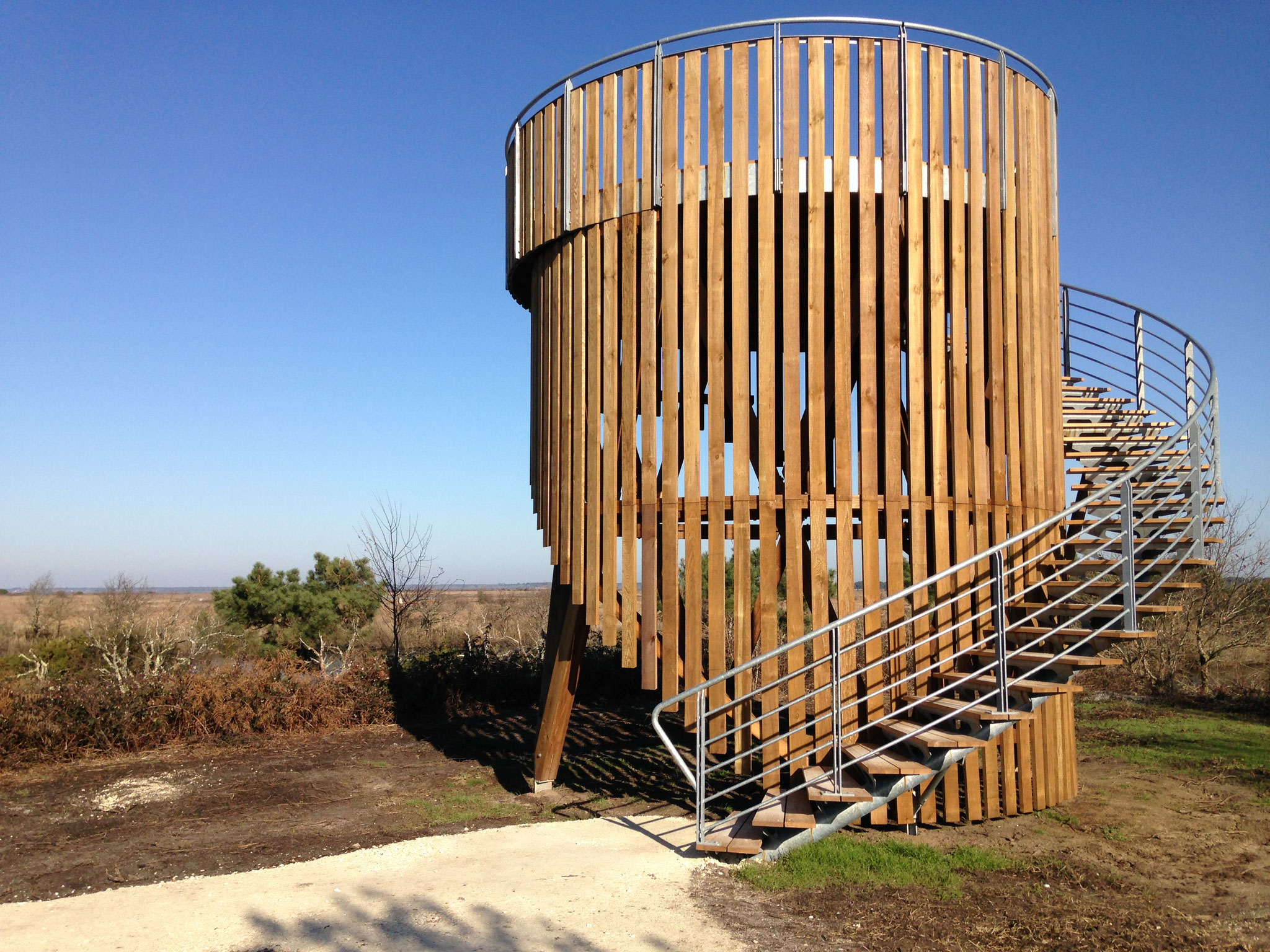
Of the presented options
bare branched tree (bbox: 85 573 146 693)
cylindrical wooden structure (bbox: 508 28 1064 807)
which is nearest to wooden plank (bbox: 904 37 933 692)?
cylindrical wooden structure (bbox: 508 28 1064 807)

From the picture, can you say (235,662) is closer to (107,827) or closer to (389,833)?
(107,827)

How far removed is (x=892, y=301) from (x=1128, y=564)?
2.59 m

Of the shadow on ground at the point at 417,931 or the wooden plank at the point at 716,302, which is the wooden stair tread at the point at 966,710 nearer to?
the wooden plank at the point at 716,302

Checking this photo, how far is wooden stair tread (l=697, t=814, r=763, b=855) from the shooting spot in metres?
6.13

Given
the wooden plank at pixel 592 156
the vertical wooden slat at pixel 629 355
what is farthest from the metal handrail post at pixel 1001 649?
the wooden plank at pixel 592 156

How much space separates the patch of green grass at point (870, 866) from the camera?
5844 mm

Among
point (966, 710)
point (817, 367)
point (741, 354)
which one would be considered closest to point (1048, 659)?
point (966, 710)

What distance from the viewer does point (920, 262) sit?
290 inches

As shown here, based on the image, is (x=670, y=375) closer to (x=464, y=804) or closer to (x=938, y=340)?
(x=938, y=340)

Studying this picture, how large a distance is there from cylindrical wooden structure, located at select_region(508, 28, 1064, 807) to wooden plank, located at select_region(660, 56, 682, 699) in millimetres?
18

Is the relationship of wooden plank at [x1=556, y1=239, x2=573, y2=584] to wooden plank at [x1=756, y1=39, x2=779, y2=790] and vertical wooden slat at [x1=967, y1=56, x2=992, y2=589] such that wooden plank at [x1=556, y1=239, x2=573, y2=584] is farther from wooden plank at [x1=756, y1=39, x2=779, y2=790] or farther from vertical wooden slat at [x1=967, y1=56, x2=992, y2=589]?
vertical wooden slat at [x1=967, y1=56, x2=992, y2=589]

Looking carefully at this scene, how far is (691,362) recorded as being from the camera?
7.47m

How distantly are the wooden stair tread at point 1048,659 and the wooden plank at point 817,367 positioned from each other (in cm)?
117

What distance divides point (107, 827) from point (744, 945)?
597 centimetres
